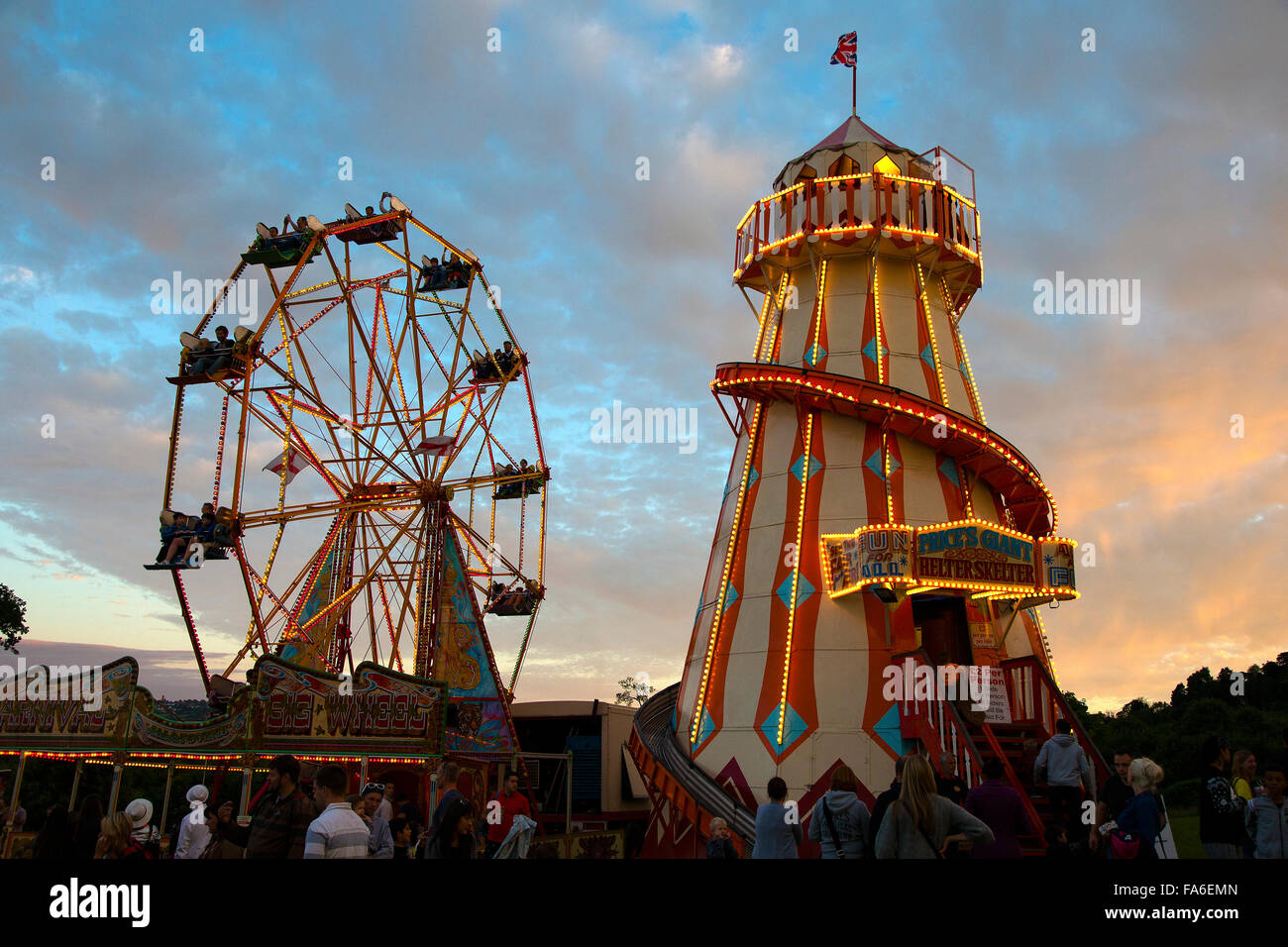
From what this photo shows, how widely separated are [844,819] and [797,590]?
11.9 meters

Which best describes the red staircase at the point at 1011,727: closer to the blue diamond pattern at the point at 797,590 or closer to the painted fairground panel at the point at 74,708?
the blue diamond pattern at the point at 797,590

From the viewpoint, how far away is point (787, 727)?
1816 centimetres

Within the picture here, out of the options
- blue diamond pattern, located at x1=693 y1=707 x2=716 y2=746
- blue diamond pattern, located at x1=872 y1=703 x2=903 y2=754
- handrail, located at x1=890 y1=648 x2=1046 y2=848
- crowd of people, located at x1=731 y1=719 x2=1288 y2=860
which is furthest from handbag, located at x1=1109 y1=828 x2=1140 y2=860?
blue diamond pattern, located at x1=693 y1=707 x2=716 y2=746

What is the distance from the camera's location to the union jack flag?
24391mm

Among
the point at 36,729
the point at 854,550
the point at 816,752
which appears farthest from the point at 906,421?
the point at 36,729

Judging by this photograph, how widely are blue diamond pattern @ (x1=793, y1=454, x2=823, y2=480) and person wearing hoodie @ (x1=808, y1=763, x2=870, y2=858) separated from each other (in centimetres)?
1291

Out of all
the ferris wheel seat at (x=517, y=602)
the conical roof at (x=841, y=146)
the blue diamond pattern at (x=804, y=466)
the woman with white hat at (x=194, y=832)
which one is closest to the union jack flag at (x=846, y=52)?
the conical roof at (x=841, y=146)

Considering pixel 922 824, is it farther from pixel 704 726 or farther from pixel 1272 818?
pixel 704 726

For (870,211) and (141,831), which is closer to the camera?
(141,831)

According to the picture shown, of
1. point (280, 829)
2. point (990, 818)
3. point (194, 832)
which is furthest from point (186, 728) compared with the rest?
point (990, 818)

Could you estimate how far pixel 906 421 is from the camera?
19.7m

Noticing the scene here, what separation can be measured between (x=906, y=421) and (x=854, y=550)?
9.83 ft

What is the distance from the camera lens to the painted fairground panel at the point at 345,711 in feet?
60.2
